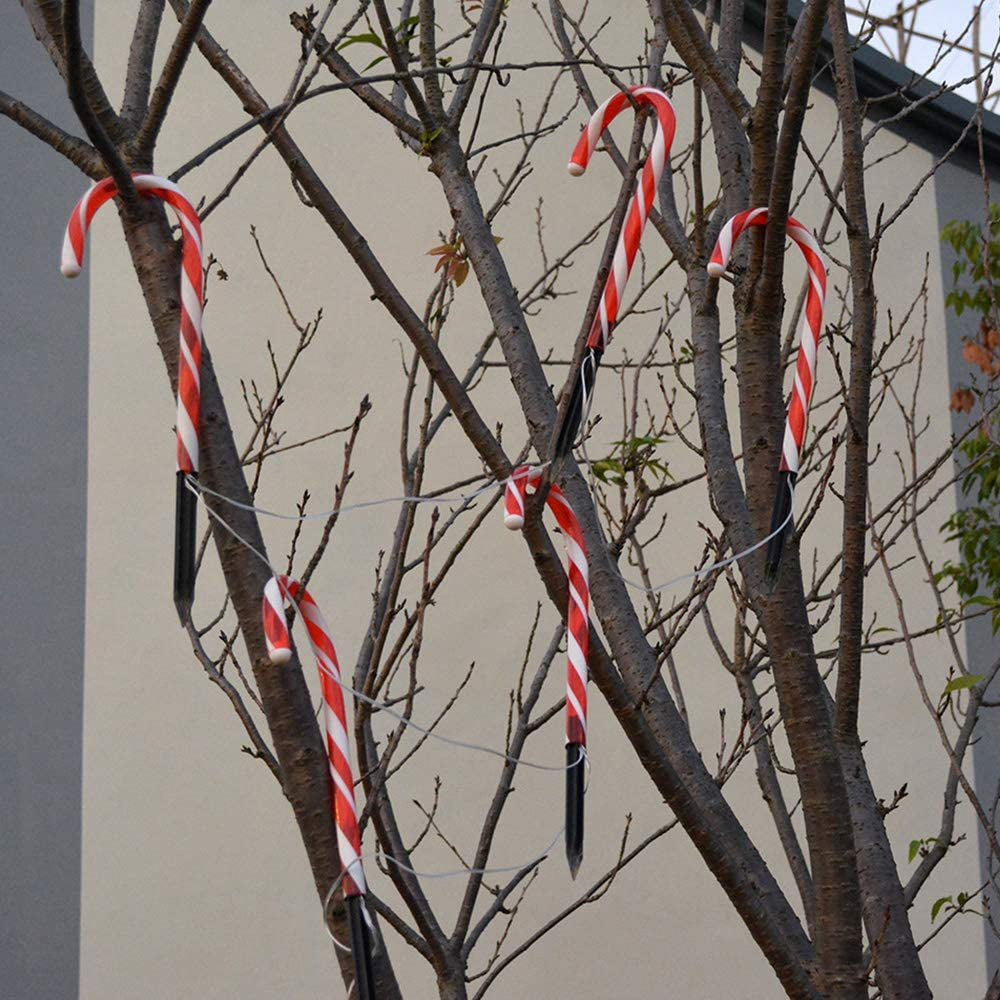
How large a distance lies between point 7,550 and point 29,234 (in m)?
0.83

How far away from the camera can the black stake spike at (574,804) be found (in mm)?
839

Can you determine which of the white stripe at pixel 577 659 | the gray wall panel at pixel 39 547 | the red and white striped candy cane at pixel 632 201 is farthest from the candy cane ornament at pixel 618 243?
the gray wall panel at pixel 39 547

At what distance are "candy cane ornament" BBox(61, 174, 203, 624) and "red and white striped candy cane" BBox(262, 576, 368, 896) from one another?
0.19 feet

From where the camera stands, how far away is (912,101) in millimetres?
3469

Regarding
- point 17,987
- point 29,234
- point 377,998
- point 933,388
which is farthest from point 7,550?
point 377,998

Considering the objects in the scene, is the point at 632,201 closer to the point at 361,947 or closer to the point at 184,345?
the point at 184,345

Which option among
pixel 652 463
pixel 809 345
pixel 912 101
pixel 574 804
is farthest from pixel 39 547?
pixel 574 804

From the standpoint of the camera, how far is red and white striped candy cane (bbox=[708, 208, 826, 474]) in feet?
3.37

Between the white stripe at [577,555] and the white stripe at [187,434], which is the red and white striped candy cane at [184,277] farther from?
the white stripe at [577,555]

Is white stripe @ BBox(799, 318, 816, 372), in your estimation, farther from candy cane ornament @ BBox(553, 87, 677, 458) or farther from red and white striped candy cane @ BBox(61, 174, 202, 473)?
red and white striped candy cane @ BBox(61, 174, 202, 473)

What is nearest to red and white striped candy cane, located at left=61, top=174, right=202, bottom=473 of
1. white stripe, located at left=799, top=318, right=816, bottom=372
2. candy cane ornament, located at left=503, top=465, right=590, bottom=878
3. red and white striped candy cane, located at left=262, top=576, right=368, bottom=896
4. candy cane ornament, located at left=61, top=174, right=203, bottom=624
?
candy cane ornament, located at left=61, top=174, right=203, bottom=624

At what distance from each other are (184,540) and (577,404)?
274 millimetres

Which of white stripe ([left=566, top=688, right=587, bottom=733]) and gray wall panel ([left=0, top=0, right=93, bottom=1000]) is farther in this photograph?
gray wall panel ([left=0, top=0, right=93, bottom=1000])

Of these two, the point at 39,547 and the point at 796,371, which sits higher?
the point at 39,547
